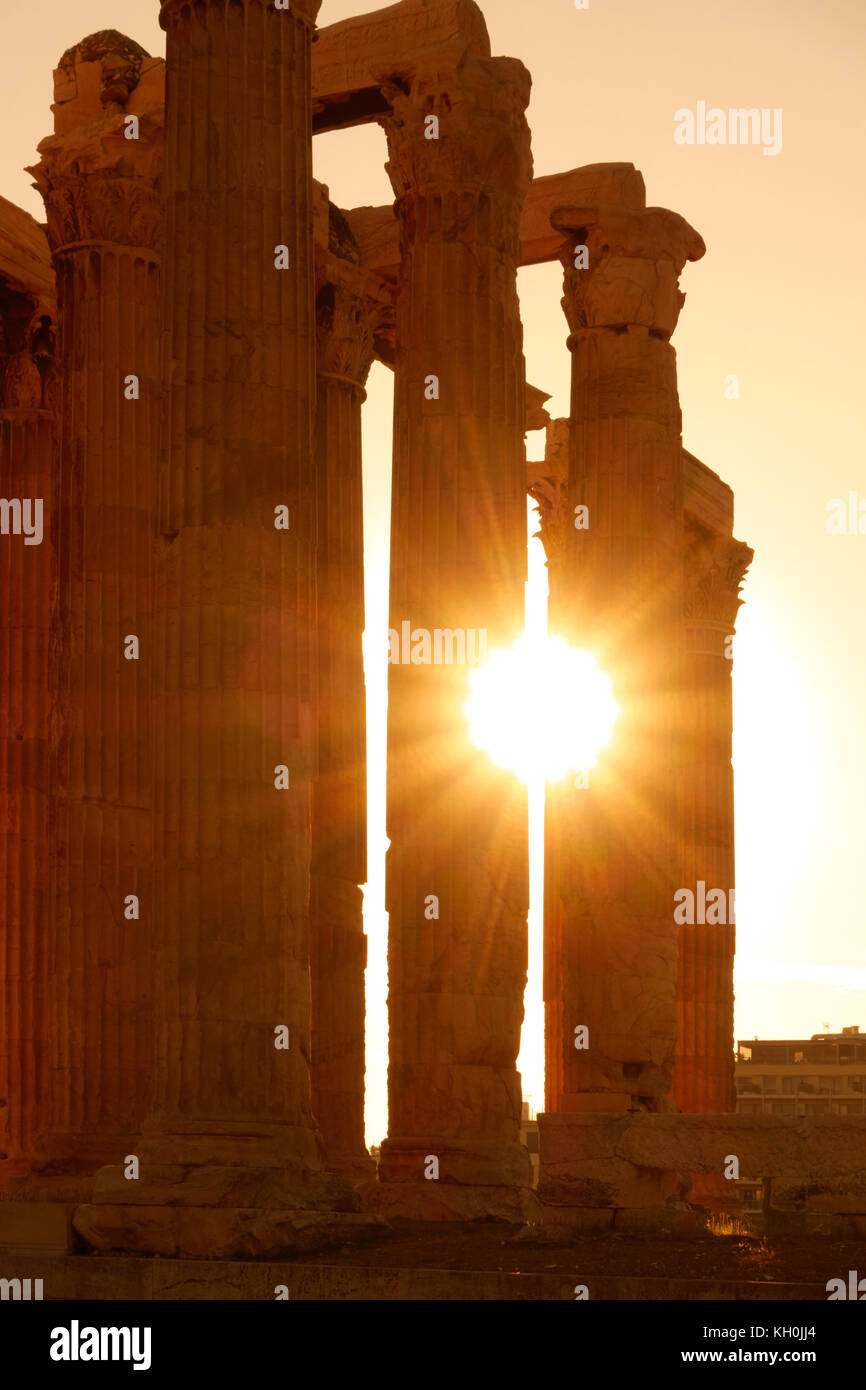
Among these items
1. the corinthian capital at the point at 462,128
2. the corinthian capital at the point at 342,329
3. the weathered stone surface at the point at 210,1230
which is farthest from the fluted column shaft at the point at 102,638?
the weathered stone surface at the point at 210,1230

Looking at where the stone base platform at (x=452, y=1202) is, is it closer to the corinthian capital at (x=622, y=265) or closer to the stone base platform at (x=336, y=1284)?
the stone base platform at (x=336, y=1284)

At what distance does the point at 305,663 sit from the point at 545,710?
2344cm

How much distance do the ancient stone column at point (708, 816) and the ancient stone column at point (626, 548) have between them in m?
13.9

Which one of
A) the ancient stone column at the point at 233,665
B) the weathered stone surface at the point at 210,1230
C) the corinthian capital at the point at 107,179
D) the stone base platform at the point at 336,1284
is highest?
the corinthian capital at the point at 107,179

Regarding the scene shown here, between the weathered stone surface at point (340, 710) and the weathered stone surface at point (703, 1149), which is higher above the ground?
the weathered stone surface at point (340, 710)

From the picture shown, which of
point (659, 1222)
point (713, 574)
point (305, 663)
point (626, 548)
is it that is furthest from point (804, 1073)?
point (305, 663)

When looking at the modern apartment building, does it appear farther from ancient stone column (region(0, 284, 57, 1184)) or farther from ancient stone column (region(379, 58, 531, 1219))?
ancient stone column (region(379, 58, 531, 1219))

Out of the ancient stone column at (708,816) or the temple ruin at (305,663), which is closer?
the temple ruin at (305,663)

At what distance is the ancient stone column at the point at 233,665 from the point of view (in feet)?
117

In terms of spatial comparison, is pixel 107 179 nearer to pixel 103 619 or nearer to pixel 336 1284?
pixel 103 619

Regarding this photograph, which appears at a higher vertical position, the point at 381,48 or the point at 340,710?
the point at 381,48

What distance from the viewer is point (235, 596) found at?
36.9m
